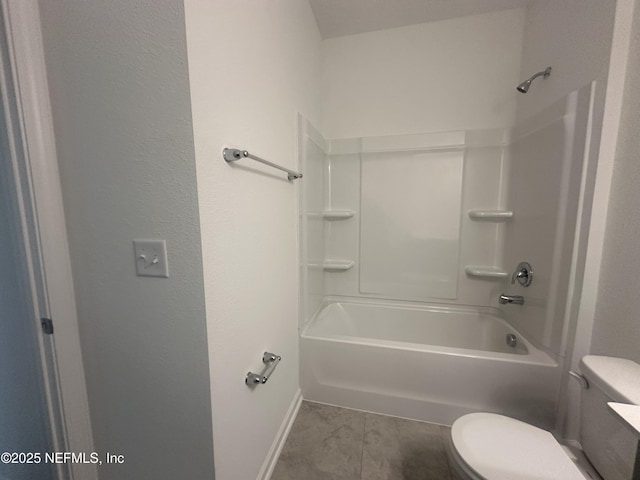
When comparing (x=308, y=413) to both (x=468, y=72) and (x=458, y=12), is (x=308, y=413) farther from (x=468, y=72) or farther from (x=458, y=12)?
(x=458, y=12)

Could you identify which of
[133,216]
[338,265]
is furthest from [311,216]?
[133,216]

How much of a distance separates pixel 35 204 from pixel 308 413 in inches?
63.5

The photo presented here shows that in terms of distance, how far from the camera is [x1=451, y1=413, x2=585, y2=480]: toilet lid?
820 mm

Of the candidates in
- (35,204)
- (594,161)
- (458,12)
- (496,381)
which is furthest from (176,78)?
(458,12)

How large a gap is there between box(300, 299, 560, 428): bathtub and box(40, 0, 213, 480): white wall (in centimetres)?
89

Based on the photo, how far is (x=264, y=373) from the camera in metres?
1.07

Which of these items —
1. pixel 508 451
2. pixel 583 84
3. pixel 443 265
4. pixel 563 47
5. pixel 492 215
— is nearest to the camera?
pixel 508 451

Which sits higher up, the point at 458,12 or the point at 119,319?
→ the point at 458,12

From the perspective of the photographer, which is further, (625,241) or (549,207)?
(549,207)

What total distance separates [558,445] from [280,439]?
118cm

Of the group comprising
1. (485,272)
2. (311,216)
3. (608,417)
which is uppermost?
(311,216)

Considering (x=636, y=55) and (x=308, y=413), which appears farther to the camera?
(x=308, y=413)

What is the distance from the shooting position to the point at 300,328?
163cm

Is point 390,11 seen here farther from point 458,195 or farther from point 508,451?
point 508,451
